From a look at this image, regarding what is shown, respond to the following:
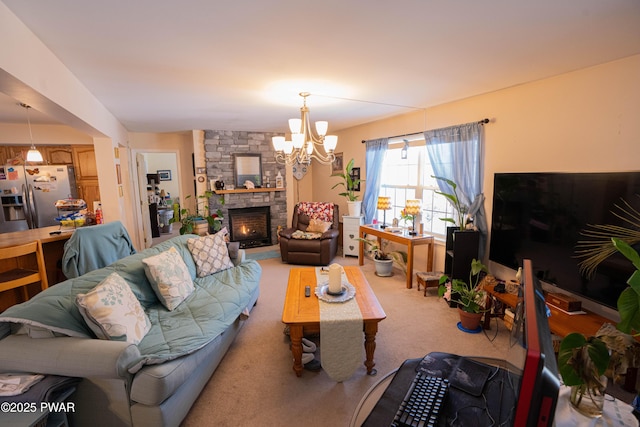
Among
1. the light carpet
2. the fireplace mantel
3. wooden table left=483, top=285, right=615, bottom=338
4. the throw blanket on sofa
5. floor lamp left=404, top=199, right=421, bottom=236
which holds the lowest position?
the light carpet

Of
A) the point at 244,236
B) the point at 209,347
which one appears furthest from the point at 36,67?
the point at 244,236

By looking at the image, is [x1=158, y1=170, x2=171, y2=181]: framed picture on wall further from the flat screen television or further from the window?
the flat screen television

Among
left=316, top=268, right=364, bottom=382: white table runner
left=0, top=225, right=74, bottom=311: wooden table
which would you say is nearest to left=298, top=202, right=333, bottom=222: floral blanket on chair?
left=316, top=268, right=364, bottom=382: white table runner

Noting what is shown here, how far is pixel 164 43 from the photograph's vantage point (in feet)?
5.97

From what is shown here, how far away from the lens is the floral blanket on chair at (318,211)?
509cm

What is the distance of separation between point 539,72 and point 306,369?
10.1 feet

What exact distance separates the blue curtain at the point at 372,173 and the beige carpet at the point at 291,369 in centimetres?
177

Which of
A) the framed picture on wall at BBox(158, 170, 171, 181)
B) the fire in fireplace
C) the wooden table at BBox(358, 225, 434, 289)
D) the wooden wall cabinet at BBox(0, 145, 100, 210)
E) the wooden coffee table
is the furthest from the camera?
the framed picture on wall at BBox(158, 170, 171, 181)

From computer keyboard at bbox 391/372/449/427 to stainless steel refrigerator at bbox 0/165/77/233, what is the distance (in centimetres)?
579

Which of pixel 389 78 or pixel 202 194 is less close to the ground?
pixel 389 78

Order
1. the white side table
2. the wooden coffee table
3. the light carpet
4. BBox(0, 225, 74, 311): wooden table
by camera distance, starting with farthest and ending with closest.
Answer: the light carpet < the white side table < BBox(0, 225, 74, 311): wooden table < the wooden coffee table

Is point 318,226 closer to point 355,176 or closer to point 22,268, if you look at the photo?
point 355,176

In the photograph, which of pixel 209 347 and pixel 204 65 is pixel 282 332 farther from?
pixel 204 65

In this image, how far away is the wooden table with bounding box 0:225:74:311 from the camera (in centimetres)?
261
